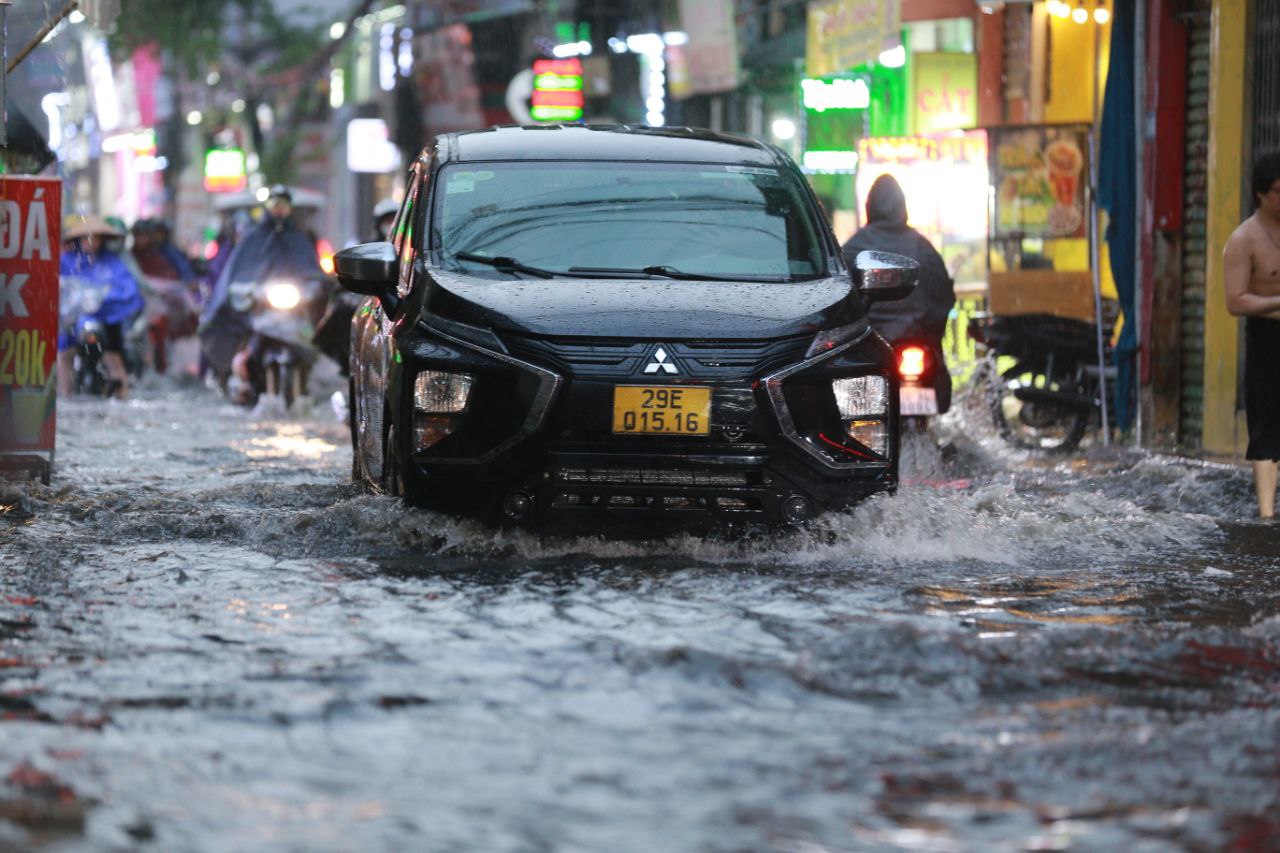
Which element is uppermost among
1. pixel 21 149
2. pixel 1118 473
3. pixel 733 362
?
pixel 21 149

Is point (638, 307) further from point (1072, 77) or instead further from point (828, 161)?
point (828, 161)

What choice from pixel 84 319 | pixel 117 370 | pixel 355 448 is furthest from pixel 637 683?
pixel 117 370

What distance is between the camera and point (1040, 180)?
17.4 m

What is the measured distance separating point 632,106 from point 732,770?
32957mm

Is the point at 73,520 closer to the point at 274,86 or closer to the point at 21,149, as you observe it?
the point at 21,149

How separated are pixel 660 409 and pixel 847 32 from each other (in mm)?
15667

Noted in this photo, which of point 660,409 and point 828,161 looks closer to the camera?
point 660,409

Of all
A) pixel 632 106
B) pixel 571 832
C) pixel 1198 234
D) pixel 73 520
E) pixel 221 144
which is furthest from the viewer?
pixel 221 144

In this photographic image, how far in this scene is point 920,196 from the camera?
19.1 metres

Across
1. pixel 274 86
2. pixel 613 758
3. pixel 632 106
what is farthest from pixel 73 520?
pixel 274 86

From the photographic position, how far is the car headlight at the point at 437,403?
841cm

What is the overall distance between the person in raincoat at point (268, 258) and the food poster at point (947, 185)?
16.7 ft

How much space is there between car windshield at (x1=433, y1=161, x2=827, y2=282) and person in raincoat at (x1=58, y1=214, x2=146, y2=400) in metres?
13.4

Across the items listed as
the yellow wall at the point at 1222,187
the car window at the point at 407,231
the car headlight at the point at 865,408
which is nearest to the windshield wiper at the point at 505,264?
the car window at the point at 407,231
